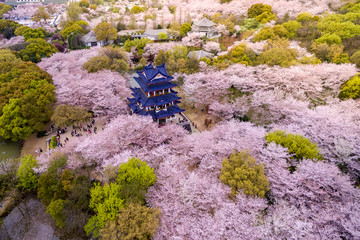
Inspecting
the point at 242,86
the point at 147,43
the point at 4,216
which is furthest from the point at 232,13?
the point at 4,216

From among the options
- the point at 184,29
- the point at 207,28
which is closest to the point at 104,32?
the point at 184,29

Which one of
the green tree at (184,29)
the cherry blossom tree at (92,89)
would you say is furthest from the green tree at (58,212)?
the green tree at (184,29)

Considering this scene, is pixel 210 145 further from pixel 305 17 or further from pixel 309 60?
Answer: pixel 305 17

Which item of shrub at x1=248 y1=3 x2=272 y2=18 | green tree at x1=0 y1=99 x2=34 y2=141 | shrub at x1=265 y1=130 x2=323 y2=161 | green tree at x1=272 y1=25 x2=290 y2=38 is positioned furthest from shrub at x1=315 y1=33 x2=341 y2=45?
green tree at x1=0 y1=99 x2=34 y2=141

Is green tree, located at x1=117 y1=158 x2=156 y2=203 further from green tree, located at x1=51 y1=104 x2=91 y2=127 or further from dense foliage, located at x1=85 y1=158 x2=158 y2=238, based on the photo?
green tree, located at x1=51 y1=104 x2=91 y2=127

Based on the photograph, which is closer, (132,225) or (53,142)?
(132,225)

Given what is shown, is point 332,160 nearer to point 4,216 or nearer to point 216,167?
point 216,167
